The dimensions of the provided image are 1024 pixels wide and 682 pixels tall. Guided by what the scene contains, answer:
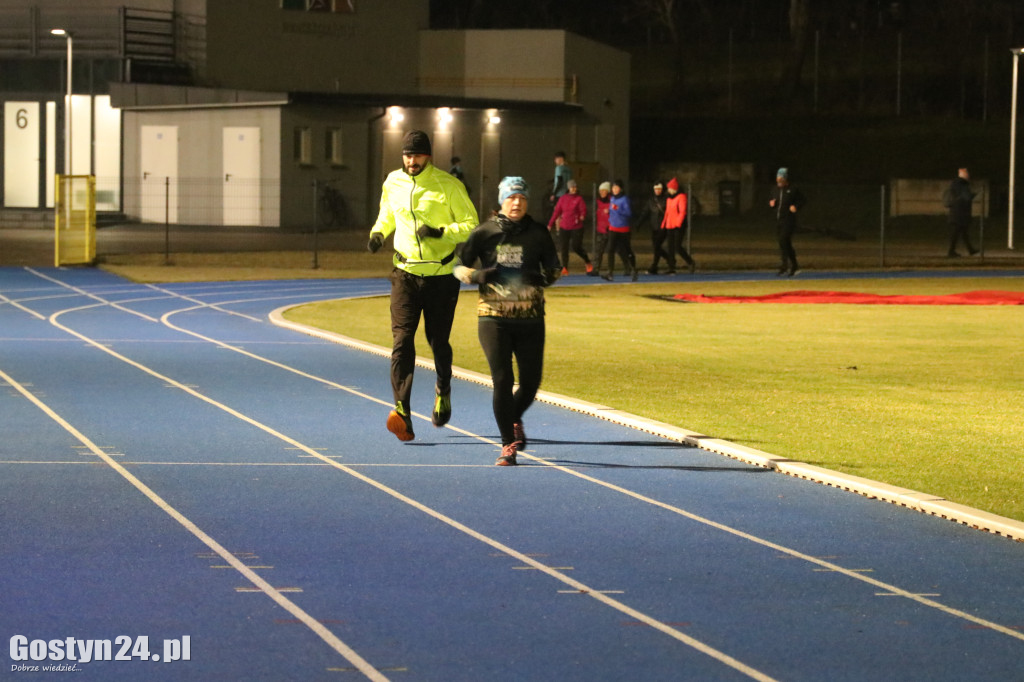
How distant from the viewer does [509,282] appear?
10492mm

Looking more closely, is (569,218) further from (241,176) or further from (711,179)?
(711,179)

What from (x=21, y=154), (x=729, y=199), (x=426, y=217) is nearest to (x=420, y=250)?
(x=426, y=217)

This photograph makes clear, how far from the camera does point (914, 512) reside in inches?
355

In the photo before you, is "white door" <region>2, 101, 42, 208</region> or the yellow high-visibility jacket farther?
"white door" <region>2, 101, 42, 208</region>

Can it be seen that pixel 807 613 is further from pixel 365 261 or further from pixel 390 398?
pixel 365 261

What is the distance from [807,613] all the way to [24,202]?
48.3 metres

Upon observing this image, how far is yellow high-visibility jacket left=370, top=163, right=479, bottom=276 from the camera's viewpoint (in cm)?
1100

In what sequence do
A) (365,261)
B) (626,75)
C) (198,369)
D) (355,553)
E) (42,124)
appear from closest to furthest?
(355,553), (198,369), (365,261), (42,124), (626,75)

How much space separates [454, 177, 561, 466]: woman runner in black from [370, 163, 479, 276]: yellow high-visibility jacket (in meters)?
0.38

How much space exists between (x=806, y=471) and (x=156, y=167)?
41545 mm

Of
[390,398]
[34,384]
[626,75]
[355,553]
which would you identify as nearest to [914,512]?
[355,553]

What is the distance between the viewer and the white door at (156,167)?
1908 inches

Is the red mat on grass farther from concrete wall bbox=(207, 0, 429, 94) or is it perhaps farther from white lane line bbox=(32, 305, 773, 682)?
concrete wall bbox=(207, 0, 429, 94)

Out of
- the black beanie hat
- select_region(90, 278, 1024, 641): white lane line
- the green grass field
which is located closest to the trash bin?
the green grass field
